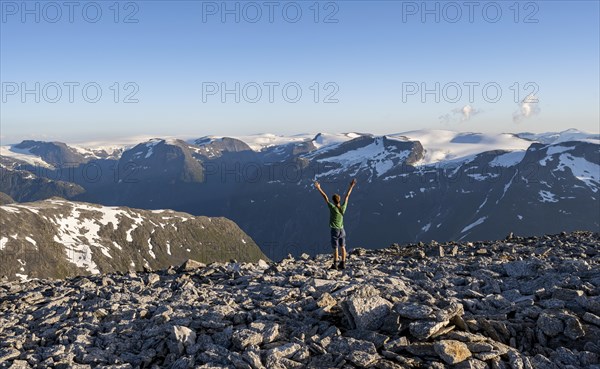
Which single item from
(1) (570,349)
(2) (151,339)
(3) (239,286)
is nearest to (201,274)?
(3) (239,286)

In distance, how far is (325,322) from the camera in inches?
591

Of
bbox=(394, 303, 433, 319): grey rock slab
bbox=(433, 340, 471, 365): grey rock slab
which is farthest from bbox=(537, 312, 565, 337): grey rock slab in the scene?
bbox=(394, 303, 433, 319): grey rock slab

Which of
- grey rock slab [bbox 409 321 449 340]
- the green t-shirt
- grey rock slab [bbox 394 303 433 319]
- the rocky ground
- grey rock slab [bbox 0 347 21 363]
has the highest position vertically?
the green t-shirt

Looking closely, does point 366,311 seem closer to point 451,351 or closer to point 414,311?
point 414,311

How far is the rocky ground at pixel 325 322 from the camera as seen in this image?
42.0 ft

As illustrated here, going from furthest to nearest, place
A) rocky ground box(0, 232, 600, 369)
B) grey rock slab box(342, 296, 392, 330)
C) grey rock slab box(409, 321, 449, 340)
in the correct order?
grey rock slab box(342, 296, 392, 330) → grey rock slab box(409, 321, 449, 340) → rocky ground box(0, 232, 600, 369)

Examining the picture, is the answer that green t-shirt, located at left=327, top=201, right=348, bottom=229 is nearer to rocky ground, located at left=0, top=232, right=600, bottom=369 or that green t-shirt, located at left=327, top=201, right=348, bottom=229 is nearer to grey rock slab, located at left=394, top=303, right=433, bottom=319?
rocky ground, located at left=0, top=232, right=600, bottom=369

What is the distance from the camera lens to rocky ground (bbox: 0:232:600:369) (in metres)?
12.8

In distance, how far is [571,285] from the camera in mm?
17672

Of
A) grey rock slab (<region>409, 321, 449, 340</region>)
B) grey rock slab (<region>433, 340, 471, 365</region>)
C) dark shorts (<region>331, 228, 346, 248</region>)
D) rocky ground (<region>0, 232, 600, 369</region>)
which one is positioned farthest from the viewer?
dark shorts (<region>331, 228, 346, 248</region>)

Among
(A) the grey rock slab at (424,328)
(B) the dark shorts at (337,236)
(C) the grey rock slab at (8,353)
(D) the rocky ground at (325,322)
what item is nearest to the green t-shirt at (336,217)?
(B) the dark shorts at (337,236)

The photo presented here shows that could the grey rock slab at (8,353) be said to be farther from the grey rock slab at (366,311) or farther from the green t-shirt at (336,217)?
the green t-shirt at (336,217)

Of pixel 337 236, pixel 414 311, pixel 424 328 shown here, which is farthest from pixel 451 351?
pixel 337 236

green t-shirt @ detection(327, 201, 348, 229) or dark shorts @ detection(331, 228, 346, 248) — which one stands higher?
green t-shirt @ detection(327, 201, 348, 229)
